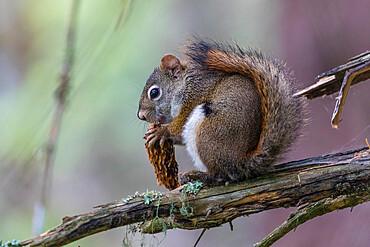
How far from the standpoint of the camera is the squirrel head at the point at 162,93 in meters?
2.47

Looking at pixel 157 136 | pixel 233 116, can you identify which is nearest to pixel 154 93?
pixel 157 136

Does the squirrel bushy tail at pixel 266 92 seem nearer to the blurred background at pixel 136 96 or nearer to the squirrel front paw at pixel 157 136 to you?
the squirrel front paw at pixel 157 136

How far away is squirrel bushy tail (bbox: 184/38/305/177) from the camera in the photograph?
191cm

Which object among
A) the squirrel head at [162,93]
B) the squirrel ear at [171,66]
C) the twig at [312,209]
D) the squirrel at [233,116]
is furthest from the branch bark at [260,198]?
the squirrel ear at [171,66]

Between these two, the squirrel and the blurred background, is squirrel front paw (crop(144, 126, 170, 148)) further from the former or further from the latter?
the blurred background

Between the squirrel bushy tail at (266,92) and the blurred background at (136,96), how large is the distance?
0.76m

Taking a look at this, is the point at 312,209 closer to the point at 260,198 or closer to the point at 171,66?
the point at 260,198

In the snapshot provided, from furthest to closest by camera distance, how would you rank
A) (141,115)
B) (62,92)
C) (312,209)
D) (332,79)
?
(141,115) → (332,79) → (312,209) → (62,92)

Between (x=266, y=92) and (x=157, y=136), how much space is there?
63 cm

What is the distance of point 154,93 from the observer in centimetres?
250

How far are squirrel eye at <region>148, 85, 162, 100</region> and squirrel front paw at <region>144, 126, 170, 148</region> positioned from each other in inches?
11.6

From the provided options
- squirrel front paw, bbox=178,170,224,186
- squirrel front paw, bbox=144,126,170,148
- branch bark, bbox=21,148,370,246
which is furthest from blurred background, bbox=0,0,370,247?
branch bark, bbox=21,148,370,246

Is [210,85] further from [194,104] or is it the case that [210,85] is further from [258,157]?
[258,157]

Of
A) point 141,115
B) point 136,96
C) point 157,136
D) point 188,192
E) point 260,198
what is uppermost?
point 136,96
